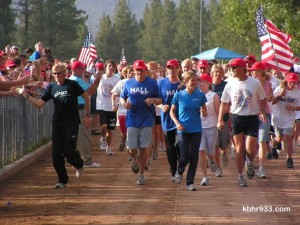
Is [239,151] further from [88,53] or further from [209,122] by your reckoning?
[88,53]

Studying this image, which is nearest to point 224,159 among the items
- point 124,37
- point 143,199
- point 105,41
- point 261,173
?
point 261,173

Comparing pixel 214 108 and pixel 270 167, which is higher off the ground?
pixel 214 108

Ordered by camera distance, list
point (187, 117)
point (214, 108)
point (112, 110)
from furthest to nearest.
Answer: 1. point (112, 110)
2. point (214, 108)
3. point (187, 117)

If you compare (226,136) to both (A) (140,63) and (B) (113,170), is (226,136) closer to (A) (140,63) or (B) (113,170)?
(B) (113,170)

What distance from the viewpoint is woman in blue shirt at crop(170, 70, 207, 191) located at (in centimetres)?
1220

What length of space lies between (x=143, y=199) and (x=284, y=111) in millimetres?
4943

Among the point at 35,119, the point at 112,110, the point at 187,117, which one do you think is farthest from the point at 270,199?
the point at 35,119

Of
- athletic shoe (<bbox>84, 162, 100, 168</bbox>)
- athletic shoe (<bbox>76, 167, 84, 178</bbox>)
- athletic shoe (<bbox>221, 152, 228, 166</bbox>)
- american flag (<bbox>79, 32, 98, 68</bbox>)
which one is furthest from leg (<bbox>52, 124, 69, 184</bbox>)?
american flag (<bbox>79, 32, 98, 68</bbox>)

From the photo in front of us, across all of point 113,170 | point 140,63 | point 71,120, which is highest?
point 140,63

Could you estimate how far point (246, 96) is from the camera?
12633 millimetres

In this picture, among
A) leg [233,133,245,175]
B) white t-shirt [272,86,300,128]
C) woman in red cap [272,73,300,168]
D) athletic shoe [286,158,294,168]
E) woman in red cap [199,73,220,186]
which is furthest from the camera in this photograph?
white t-shirt [272,86,300,128]

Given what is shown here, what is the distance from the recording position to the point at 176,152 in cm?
1337

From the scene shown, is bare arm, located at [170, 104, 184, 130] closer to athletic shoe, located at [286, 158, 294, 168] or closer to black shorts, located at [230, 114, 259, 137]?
black shorts, located at [230, 114, 259, 137]

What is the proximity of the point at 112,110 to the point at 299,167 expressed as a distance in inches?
169
